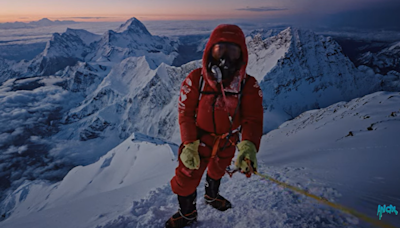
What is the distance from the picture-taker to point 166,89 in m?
125

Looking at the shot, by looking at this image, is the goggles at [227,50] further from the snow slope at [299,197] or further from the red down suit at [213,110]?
the snow slope at [299,197]

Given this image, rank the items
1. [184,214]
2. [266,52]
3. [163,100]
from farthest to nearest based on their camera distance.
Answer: [163,100] → [266,52] → [184,214]

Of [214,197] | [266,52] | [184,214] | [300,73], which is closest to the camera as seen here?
[184,214]

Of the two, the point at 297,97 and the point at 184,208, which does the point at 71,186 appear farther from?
the point at 297,97

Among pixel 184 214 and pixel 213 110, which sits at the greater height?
pixel 213 110

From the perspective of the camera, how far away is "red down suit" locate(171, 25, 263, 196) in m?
2.58

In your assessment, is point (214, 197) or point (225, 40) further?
point (214, 197)

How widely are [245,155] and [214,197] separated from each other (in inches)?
50.2

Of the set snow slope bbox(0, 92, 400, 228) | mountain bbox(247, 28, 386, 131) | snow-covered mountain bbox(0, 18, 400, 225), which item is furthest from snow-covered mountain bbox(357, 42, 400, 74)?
snow slope bbox(0, 92, 400, 228)

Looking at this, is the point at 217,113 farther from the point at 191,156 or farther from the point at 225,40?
the point at 225,40

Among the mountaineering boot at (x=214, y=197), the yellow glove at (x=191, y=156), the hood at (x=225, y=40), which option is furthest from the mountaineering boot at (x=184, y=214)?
the hood at (x=225, y=40)

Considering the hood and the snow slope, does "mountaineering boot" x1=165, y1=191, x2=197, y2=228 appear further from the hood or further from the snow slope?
the hood

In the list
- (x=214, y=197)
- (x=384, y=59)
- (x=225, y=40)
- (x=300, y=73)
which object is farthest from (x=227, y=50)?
(x=384, y=59)

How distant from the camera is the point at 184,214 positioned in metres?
3.03
